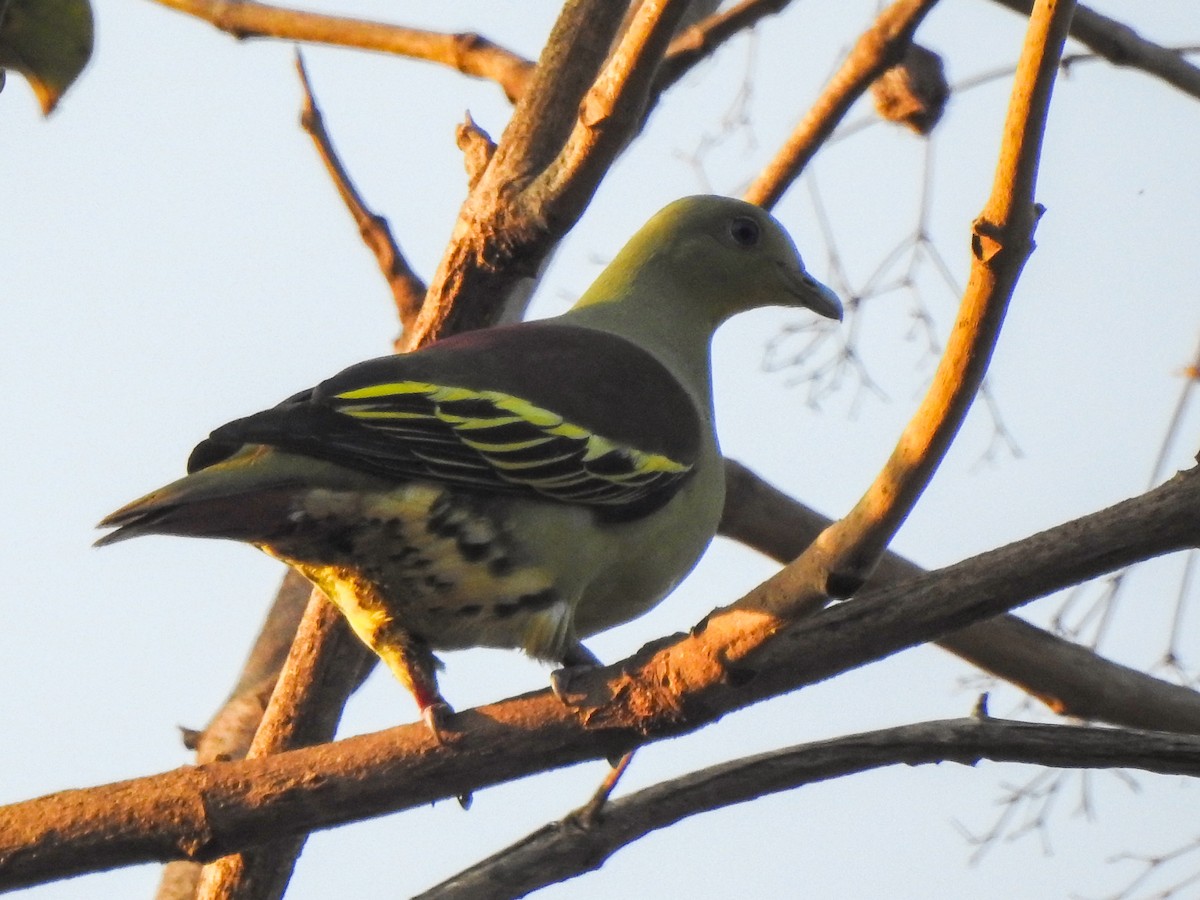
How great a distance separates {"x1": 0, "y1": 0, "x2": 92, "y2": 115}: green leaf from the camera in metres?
2.76

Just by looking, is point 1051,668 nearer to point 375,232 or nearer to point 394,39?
point 375,232

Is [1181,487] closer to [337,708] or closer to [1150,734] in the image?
[1150,734]

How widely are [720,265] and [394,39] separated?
161 cm

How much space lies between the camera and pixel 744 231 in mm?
5641

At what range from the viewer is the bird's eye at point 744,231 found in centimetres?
563

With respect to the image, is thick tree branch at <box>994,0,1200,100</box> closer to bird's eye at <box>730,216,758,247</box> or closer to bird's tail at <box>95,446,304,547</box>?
bird's eye at <box>730,216,758,247</box>

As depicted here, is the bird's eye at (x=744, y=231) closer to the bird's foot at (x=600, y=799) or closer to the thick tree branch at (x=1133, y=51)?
the thick tree branch at (x=1133, y=51)

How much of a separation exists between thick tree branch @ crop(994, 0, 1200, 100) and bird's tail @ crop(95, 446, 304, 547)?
3078 mm

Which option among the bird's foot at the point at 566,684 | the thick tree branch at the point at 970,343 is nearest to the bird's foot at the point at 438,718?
the bird's foot at the point at 566,684

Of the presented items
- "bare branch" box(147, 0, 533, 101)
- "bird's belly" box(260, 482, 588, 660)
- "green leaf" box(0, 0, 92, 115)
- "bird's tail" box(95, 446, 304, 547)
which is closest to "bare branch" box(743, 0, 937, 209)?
"bare branch" box(147, 0, 533, 101)

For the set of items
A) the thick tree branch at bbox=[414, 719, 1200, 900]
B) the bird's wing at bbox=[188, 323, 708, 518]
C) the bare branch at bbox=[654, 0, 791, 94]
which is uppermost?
the bare branch at bbox=[654, 0, 791, 94]

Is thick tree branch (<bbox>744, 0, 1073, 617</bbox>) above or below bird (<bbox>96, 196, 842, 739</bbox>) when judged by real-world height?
below

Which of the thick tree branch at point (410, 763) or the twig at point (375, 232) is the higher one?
the twig at point (375, 232)

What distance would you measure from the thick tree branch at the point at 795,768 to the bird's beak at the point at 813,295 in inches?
95.4
